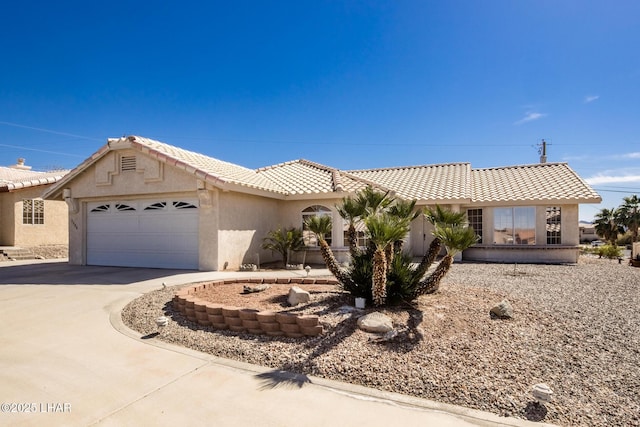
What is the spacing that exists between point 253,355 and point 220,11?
13.4 meters

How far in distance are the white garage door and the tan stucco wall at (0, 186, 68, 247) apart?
834 cm

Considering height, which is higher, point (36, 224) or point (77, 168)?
point (77, 168)

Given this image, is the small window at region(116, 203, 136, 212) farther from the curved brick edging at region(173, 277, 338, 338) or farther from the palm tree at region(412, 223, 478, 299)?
the palm tree at region(412, 223, 478, 299)

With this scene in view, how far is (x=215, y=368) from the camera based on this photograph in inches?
191

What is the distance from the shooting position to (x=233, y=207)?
13.9m

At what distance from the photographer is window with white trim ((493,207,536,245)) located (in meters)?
17.9

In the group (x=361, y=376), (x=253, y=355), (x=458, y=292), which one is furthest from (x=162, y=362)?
(x=458, y=292)

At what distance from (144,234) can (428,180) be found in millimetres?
15716

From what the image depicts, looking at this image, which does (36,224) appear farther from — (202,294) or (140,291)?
(202,294)

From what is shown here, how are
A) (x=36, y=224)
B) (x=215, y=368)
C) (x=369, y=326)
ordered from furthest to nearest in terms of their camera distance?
(x=36, y=224)
(x=369, y=326)
(x=215, y=368)

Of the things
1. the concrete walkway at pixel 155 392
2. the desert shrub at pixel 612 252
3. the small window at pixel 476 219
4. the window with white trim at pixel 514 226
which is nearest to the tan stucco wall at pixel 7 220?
the concrete walkway at pixel 155 392

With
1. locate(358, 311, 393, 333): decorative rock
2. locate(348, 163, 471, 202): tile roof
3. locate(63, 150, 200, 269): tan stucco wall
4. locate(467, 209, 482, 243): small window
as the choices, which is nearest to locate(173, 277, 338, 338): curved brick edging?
locate(358, 311, 393, 333): decorative rock

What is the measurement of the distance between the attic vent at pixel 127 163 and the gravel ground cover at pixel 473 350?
319 inches

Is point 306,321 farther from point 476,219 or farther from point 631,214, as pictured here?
point 631,214
